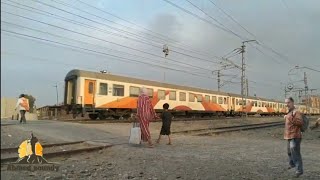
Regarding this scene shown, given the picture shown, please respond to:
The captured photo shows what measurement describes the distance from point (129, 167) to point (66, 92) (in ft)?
68.1

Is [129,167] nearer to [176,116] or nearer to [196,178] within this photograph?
[196,178]

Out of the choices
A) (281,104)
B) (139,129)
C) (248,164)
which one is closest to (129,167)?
(248,164)

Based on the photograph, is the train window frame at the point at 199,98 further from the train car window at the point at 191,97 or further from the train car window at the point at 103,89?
the train car window at the point at 103,89

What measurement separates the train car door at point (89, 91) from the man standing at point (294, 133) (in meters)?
19.6

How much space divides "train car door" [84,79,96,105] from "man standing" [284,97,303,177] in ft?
64.2

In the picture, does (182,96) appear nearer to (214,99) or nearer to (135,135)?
(214,99)

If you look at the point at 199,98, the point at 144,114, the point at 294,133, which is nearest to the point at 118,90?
the point at 199,98

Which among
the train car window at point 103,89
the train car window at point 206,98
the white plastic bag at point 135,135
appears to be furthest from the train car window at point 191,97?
the white plastic bag at point 135,135

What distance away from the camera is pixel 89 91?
27.8 metres

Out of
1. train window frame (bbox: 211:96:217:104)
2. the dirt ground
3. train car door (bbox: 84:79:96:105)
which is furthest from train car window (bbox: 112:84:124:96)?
train window frame (bbox: 211:96:217:104)

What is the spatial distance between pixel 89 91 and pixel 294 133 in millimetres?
20030

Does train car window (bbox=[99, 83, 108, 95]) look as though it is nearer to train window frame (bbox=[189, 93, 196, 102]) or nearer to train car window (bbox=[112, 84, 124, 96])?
train car window (bbox=[112, 84, 124, 96])

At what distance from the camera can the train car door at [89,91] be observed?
27.5 metres

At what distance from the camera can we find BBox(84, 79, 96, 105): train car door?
27500mm
